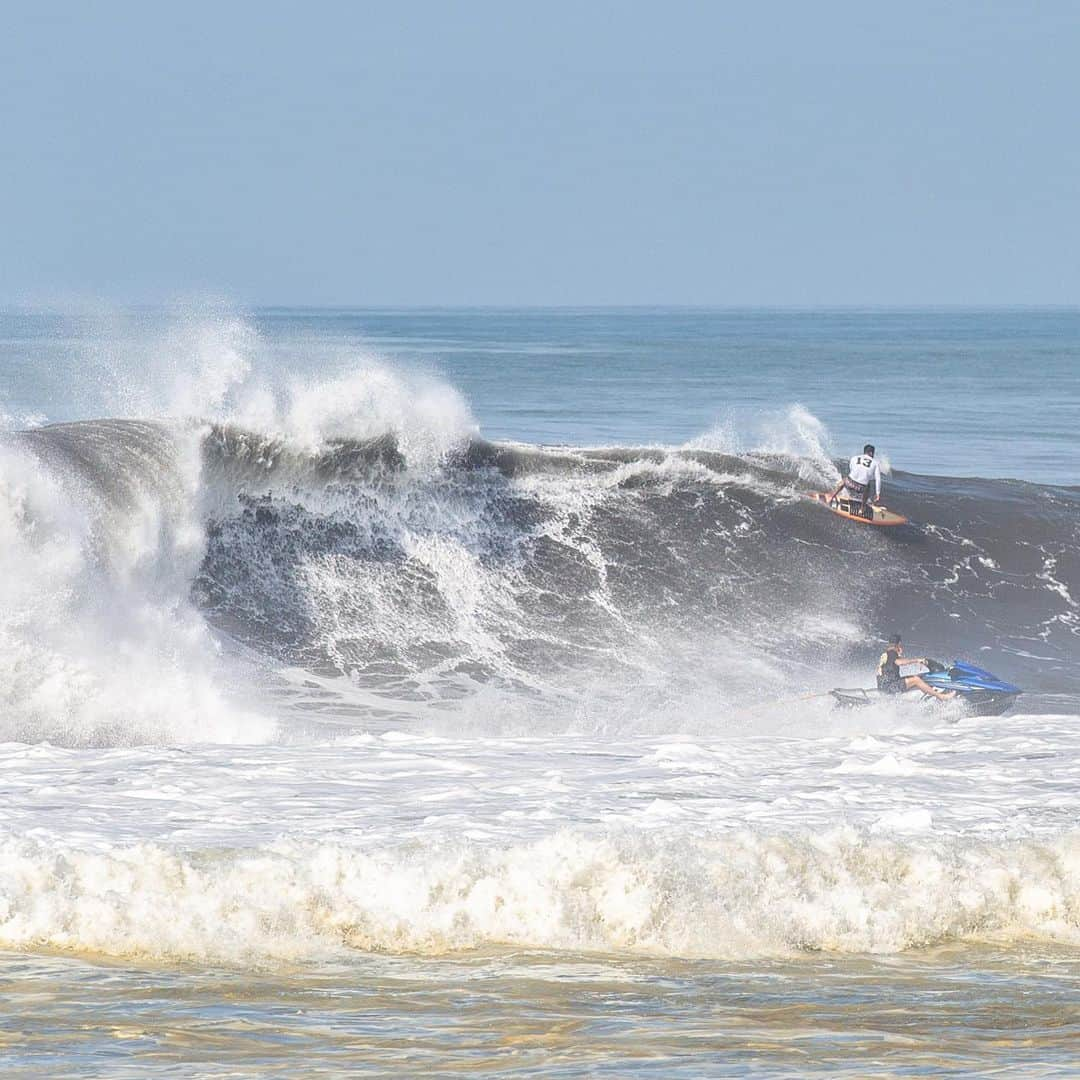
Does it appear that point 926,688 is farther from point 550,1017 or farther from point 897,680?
point 550,1017

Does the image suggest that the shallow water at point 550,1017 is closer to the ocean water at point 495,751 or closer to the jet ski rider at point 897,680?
the ocean water at point 495,751

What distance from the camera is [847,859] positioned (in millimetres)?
7992

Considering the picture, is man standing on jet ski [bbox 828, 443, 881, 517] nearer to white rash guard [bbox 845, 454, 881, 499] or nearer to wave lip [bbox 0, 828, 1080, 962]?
white rash guard [bbox 845, 454, 881, 499]

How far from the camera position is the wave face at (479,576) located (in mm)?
15047

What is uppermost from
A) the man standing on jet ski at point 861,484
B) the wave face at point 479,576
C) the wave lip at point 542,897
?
the man standing on jet ski at point 861,484

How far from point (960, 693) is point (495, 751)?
16.0 feet

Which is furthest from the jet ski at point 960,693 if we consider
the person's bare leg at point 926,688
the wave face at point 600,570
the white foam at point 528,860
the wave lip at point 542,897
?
the wave lip at point 542,897

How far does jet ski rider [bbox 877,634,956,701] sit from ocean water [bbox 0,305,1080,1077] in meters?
0.27

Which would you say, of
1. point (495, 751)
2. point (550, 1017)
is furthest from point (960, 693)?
point (550, 1017)

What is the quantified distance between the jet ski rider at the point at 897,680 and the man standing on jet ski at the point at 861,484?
741cm

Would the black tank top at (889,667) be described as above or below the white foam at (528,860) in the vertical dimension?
above

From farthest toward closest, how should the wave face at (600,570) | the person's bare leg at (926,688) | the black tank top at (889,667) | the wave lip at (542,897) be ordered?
the wave face at (600,570) < the black tank top at (889,667) < the person's bare leg at (926,688) < the wave lip at (542,897)

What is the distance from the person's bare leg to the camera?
1376 cm

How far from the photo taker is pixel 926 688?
45.6ft
